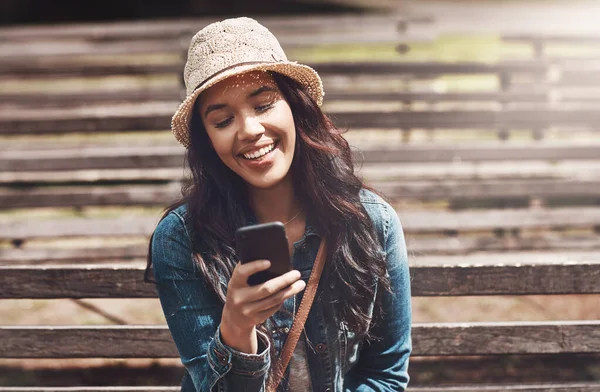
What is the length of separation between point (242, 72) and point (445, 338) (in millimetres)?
1456

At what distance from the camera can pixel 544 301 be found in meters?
4.46

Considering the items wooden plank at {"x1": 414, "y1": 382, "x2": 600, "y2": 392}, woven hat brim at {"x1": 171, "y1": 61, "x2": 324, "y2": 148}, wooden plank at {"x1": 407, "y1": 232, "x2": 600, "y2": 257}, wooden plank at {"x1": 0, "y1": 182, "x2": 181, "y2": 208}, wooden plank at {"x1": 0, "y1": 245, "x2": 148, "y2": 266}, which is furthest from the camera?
wooden plank at {"x1": 0, "y1": 182, "x2": 181, "y2": 208}

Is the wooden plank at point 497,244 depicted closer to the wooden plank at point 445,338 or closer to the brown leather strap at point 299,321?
the wooden plank at point 445,338

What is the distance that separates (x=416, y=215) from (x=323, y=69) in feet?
6.01

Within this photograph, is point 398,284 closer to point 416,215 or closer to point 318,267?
point 318,267

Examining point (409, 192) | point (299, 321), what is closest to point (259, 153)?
point (299, 321)

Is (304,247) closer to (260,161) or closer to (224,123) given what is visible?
(260,161)

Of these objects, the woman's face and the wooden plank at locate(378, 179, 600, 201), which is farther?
the wooden plank at locate(378, 179, 600, 201)

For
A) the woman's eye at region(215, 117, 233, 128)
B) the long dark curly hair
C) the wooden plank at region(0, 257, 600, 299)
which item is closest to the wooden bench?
the wooden plank at region(0, 257, 600, 299)

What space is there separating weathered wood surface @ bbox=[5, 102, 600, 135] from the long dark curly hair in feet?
12.2

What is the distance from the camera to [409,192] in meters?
5.29

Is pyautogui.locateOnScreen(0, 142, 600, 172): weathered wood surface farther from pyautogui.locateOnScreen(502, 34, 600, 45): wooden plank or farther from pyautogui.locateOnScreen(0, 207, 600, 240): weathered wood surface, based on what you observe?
pyautogui.locateOnScreen(502, 34, 600, 45): wooden plank

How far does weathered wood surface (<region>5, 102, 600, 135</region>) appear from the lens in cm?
556

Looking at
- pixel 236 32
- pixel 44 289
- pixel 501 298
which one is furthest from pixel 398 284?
pixel 501 298
